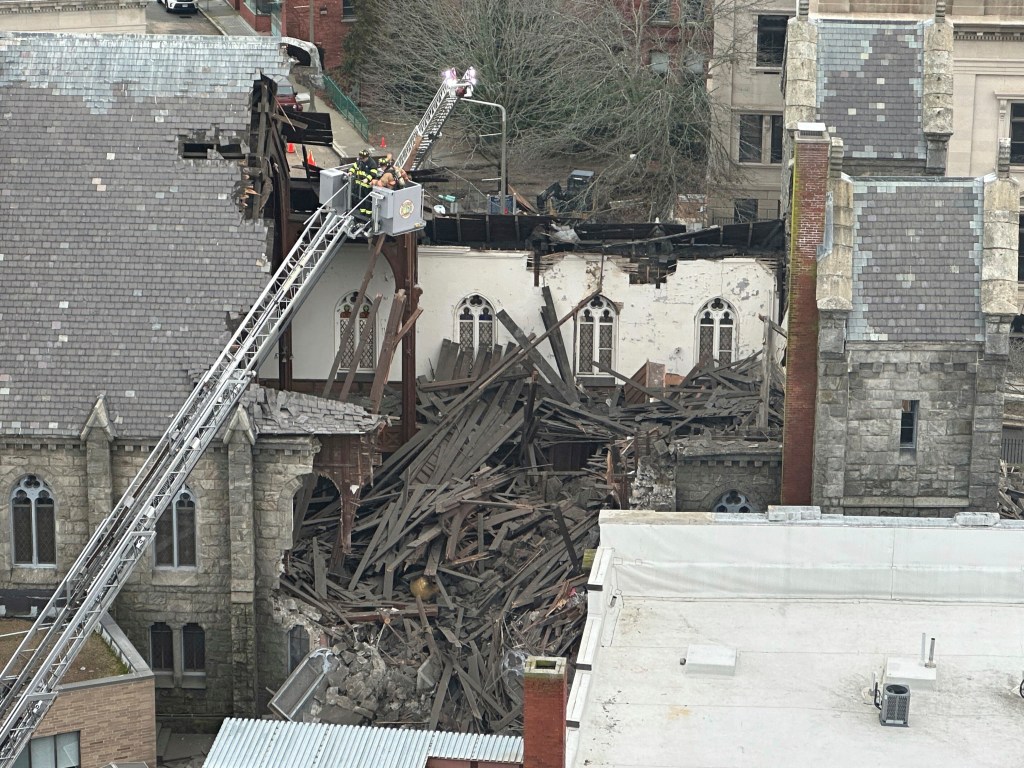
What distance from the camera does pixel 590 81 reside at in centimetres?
7844

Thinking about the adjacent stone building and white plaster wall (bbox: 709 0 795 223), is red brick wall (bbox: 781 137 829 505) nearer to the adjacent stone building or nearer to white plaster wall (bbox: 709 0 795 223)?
the adjacent stone building

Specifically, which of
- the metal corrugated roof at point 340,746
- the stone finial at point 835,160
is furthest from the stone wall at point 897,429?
the metal corrugated roof at point 340,746

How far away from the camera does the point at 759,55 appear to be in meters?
77.1

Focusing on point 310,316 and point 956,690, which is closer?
point 956,690

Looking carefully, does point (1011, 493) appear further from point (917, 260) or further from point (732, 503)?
point (917, 260)

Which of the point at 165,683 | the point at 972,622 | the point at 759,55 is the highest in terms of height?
the point at 759,55

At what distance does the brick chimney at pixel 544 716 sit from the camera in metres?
40.0

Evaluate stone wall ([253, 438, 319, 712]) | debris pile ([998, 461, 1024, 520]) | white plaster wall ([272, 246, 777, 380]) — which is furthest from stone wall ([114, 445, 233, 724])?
debris pile ([998, 461, 1024, 520])

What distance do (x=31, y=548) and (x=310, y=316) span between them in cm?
1192

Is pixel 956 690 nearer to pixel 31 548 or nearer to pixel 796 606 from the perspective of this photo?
pixel 796 606

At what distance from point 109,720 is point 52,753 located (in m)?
1.31

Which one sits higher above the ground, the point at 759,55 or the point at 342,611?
the point at 759,55

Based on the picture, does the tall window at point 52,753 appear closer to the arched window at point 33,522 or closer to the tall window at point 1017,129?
the arched window at point 33,522

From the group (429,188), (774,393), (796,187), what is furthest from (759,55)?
(796,187)
